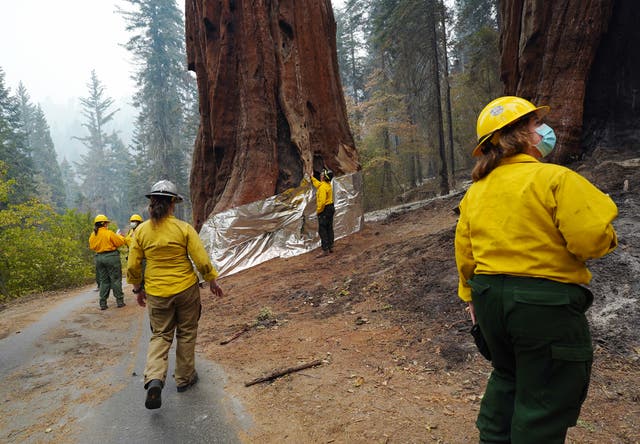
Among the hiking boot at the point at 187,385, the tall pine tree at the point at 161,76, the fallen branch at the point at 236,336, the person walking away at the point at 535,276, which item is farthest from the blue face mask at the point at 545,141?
the tall pine tree at the point at 161,76

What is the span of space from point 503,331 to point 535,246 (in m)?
0.46

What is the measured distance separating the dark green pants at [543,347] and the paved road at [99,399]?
7.73 ft

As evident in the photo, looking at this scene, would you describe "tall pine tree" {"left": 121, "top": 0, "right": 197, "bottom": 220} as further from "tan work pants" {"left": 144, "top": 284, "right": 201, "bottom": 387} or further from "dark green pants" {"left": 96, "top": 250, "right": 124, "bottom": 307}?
"tan work pants" {"left": 144, "top": 284, "right": 201, "bottom": 387}

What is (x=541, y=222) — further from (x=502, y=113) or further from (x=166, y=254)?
(x=166, y=254)

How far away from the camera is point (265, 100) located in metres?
12.8

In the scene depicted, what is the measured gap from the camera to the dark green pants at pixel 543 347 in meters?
1.71

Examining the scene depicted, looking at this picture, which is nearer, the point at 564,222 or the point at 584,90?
the point at 564,222

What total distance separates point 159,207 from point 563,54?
378 inches

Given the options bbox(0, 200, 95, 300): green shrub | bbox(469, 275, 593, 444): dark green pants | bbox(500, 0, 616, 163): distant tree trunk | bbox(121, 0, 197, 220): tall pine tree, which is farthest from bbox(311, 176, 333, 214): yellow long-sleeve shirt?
bbox(121, 0, 197, 220): tall pine tree

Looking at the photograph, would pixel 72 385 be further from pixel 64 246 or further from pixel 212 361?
pixel 64 246

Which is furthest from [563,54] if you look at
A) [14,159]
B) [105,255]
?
[14,159]

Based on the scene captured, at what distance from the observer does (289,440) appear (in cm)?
304

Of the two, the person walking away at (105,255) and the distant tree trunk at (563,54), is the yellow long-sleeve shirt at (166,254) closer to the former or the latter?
the person walking away at (105,255)

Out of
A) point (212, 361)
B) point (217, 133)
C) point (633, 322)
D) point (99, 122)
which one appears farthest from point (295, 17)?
point (99, 122)
